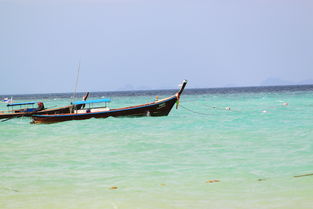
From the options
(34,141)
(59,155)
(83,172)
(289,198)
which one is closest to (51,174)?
(83,172)

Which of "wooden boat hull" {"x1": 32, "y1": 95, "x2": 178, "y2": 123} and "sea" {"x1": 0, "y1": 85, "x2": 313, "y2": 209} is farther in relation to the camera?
"wooden boat hull" {"x1": 32, "y1": 95, "x2": 178, "y2": 123}

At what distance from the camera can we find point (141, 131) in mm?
20594

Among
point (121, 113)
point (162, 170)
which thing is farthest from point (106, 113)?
point (162, 170)

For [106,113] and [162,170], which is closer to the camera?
[162,170]

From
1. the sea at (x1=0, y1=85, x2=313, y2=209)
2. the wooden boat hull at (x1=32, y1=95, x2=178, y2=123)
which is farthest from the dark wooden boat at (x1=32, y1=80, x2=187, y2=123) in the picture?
the sea at (x1=0, y1=85, x2=313, y2=209)

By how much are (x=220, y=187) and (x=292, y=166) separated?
119 inches

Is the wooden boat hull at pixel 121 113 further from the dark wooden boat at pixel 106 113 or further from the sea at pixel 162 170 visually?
the sea at pixel 162 170

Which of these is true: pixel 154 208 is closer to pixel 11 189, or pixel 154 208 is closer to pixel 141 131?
pixel 11 189

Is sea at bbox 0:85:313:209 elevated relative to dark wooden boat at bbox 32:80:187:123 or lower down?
lower down

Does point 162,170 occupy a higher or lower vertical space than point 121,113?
lower

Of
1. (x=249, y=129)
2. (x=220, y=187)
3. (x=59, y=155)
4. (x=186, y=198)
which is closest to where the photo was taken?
(x=186, y=198)

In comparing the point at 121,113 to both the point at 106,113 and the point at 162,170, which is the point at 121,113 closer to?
the point at 106,113

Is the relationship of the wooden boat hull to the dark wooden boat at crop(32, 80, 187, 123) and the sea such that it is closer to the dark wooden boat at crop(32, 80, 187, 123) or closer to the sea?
the dark wooden boat at crop(32, 80, 187, 123)

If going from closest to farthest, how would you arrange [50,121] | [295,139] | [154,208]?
[154,208], [295,139], [50,121]
